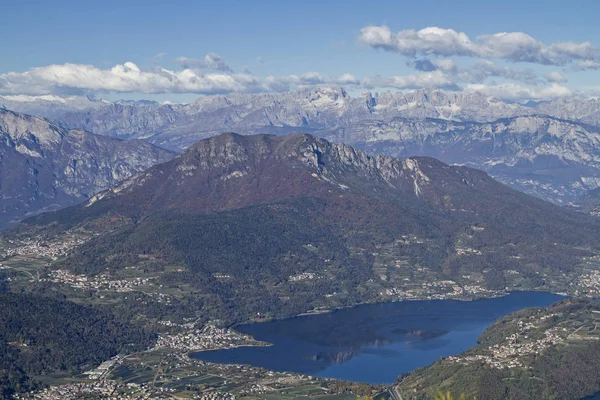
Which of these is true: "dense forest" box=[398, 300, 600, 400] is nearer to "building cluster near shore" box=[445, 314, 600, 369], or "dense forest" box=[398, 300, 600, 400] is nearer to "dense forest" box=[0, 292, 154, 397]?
"building cluster near shore" box=[445, 314, 600, 369]

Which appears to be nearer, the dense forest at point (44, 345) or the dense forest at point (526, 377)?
the dense forest at point (526, 377)

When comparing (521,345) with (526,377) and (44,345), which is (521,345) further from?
(44,345)

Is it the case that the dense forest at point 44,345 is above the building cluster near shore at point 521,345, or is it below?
below

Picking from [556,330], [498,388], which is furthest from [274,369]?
[556,330]

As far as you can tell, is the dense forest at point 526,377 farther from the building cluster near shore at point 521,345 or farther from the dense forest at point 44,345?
the dense forest at point 44,345

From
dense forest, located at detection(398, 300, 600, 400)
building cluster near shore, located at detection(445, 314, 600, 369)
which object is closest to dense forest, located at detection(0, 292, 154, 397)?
dense forest, located at detection(398, 300, 600, 400)

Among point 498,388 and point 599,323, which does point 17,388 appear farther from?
point 599,323

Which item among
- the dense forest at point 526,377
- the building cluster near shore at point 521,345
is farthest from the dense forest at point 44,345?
the building cluster near shore at point 521,345

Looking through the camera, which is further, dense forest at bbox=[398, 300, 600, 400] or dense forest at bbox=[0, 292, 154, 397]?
dense forest at bbox=[0, 292, 154, 397]

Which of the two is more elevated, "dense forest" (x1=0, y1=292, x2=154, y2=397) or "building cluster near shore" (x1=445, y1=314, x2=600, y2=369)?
"building cluster near shore" (x1=445, y1=314, x2=600, y2=369)
